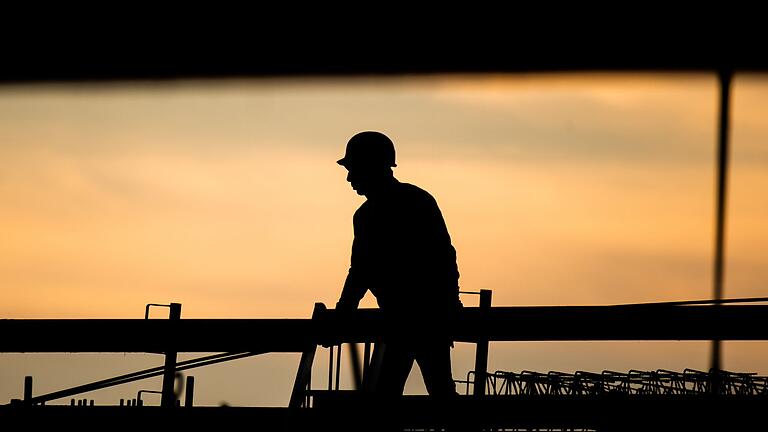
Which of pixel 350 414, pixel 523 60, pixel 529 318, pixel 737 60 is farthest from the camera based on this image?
pixel 523 60

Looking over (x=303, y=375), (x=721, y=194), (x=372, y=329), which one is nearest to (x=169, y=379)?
(x=303, y=375)

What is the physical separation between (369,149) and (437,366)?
109 centimetres

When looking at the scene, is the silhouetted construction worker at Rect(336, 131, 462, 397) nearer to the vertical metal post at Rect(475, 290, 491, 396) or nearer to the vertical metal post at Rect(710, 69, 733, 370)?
the vertical metal post at Rect(475, 290, 491, 396)

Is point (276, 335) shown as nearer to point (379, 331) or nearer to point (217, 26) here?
point (379, 331)

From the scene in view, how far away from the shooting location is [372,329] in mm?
5719

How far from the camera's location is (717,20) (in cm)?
857

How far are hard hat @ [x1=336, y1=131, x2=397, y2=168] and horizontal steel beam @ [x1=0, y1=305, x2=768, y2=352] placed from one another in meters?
0.73

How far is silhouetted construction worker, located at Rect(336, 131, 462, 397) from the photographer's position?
18.6ft

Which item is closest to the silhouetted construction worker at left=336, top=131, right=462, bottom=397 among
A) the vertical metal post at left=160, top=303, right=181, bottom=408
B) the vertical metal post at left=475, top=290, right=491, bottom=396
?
the vertical metal post at left=475, top=290, right=491, bottom=396

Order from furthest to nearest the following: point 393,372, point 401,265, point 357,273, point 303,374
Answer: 1. point 357,273
2. point 401,265
3. point 393,372
4. point 303,374

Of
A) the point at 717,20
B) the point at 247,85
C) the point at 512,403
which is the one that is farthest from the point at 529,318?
the point at 247,85

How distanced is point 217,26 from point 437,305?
5.17 metres

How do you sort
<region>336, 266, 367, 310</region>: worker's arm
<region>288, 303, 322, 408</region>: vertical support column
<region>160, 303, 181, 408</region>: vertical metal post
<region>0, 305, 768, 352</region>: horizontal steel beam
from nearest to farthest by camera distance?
<region>0, 305, 768, 352</region>: horizontal steel beam, <region>288, 303, 322, 408</region>: vertical support column, <region>336, 266, 367, 310</region>: worker's arm, <region>160, 303, 181, 408</region>: vertical metal post

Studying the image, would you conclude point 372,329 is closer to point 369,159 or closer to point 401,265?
point 401,265
